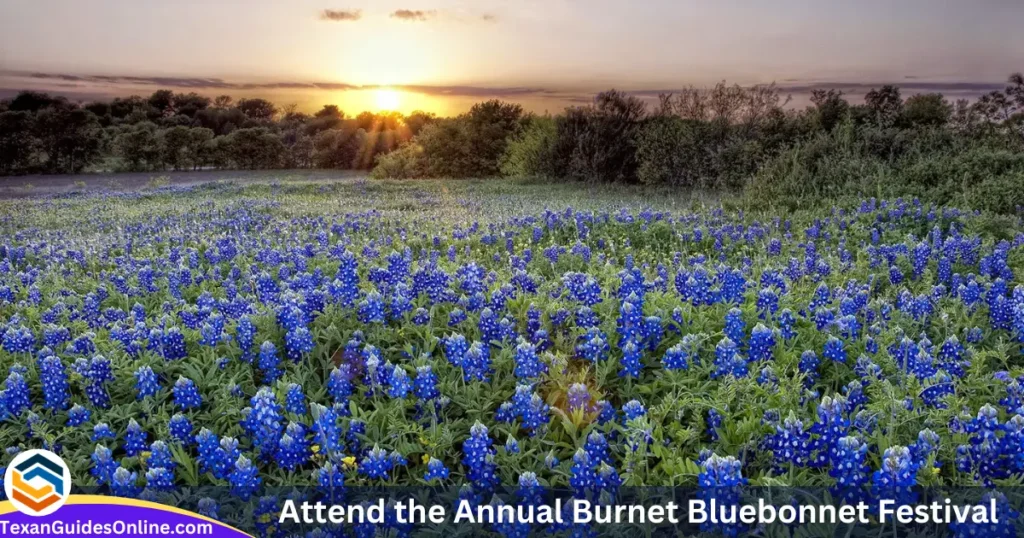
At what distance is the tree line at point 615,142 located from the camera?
14781mm

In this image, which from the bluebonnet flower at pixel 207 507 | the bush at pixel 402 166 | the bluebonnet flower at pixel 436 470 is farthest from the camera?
the bush at pixel 402 166

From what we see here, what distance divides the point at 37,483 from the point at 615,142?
26325 millimetres

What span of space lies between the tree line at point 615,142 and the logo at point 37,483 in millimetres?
12832

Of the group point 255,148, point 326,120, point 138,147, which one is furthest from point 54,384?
point 326,120


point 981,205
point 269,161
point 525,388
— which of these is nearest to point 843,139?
point 981,205

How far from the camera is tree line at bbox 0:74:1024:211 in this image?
14781mm

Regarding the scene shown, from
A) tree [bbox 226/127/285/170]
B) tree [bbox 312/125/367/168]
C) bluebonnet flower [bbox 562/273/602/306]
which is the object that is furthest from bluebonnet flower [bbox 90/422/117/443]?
tree [bbox 312/125/367/168]

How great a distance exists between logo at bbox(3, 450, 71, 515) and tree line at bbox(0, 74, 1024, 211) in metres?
12.8

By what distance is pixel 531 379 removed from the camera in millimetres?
4324

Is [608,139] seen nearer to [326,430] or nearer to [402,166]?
[402,166]

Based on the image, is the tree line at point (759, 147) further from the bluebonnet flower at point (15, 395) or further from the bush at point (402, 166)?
the bluebonnet flower at point (15, 395)

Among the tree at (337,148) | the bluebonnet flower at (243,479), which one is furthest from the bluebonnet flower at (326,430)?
the tree at (337,148)

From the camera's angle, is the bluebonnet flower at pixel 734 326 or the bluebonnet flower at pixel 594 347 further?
the bluebonnet flower at pixel 734 326

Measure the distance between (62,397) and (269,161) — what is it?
1549 inches
